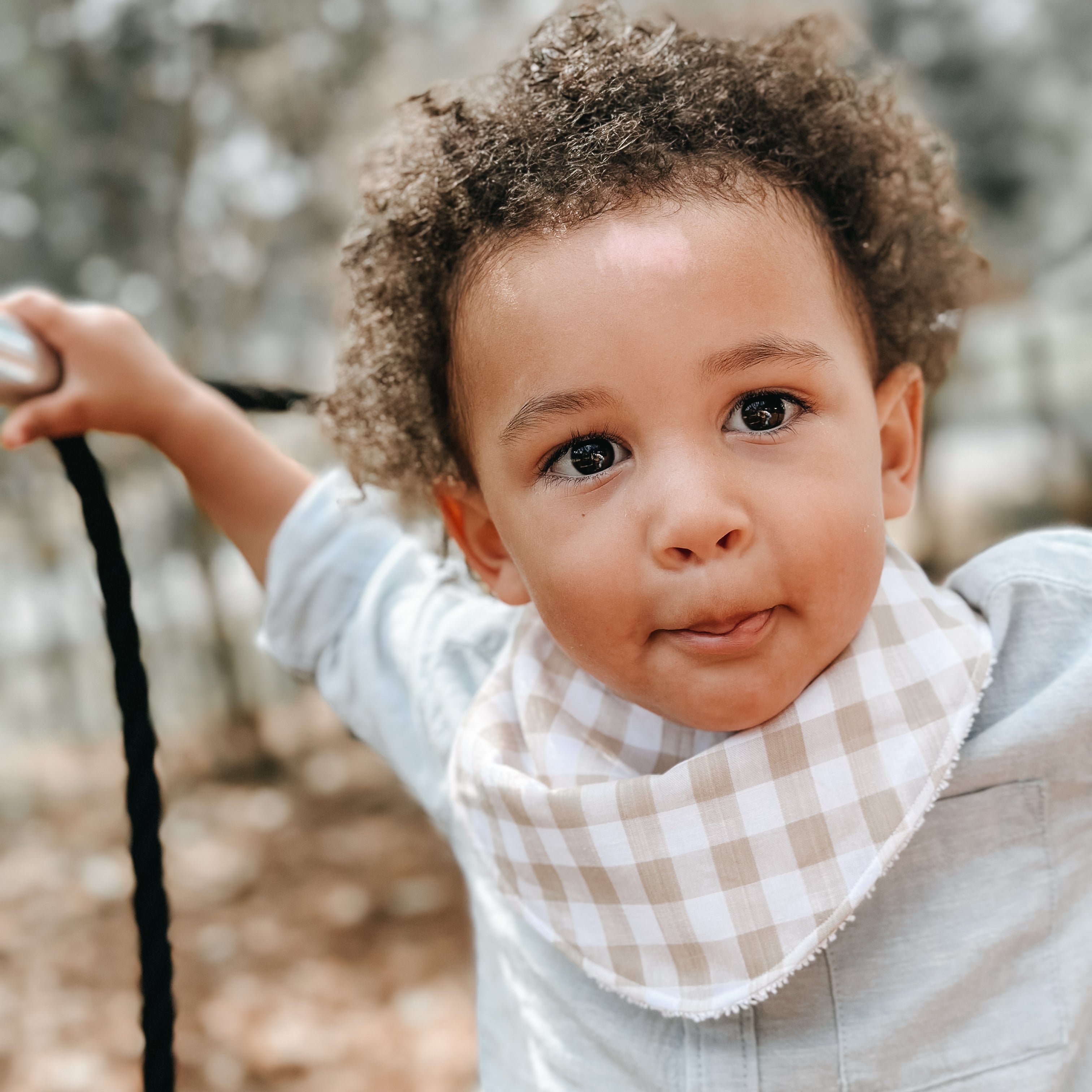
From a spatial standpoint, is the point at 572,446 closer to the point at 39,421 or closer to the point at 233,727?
the point at 39,421

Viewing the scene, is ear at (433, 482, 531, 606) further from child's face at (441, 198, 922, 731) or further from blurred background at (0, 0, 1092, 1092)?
blurred background at (0, 0, 1092, 1092)

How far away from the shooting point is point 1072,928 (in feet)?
2.55

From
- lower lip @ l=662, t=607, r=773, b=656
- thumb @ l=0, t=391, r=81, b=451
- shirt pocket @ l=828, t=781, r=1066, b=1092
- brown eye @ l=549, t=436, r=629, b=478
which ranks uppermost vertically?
thumb @ l=0, t=391, r=81, b=451

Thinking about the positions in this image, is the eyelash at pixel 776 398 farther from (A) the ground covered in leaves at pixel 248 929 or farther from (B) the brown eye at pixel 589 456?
(A) the ground covered in leaves at pixel 248 929

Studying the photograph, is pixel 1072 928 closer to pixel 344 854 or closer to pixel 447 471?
pixel 447 471

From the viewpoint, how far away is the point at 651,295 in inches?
26.8

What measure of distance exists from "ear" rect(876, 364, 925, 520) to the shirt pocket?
24 cm

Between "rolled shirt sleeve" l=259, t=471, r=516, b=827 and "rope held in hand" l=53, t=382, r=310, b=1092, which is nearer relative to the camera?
"rope held in hand" l=53, t=382, r=310, b=1092

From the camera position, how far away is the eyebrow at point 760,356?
68 centimetres

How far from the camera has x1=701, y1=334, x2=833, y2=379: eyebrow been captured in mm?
682

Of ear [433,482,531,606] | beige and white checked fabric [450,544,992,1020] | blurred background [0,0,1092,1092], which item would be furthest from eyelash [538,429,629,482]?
blurred background [0,0,1092,1092]

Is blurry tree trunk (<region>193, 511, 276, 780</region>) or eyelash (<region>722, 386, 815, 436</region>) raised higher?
blurry tree trunk (<region>193, 511, 276, 780</region>)

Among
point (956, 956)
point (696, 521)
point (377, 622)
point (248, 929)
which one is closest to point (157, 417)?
point (377, 622)

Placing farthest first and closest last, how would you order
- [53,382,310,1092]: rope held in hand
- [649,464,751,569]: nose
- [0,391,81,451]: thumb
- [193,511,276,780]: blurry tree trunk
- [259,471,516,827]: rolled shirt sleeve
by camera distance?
[193,511,276,780]: blurry tree trunk < [259,471,516,827]: rolled shirt sleeve < [0,391,81,451]: thumb < [53,382,310,1092]: rope held in hand < [649,464,751,569]: nose
